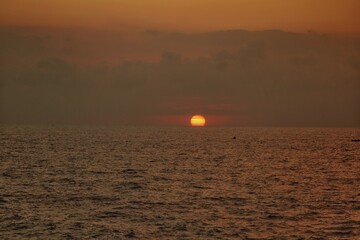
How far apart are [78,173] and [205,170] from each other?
74.3ft

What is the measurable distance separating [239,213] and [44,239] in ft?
60.9

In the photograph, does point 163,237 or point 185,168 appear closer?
point 163,237

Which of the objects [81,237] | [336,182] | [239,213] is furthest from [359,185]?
[81,237]

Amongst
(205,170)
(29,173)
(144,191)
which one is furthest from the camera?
(205,170)

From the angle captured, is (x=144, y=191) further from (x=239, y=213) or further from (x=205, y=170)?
(x=205, y=170)

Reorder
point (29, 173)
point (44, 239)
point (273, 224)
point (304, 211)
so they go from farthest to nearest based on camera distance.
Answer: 1. point (29, 173)
2. point (304, 211)
3. point (273, 224)
4. point (44, 239)

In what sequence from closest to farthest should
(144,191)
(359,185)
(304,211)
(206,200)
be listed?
1. (304,211)
2. (206,200)
3. (144,191)
4. (359,185)

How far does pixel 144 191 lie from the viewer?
61438 mm

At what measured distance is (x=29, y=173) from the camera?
258 feet

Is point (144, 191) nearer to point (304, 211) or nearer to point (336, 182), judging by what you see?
point (304, 211)

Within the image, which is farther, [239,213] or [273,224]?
[239,213]

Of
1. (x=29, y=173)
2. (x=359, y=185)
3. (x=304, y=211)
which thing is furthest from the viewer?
(x=29, y=173)

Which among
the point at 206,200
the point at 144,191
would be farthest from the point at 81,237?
the point at 144,191

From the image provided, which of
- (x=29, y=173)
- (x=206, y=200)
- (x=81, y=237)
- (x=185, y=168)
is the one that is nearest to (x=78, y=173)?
(x=29, y=173)
